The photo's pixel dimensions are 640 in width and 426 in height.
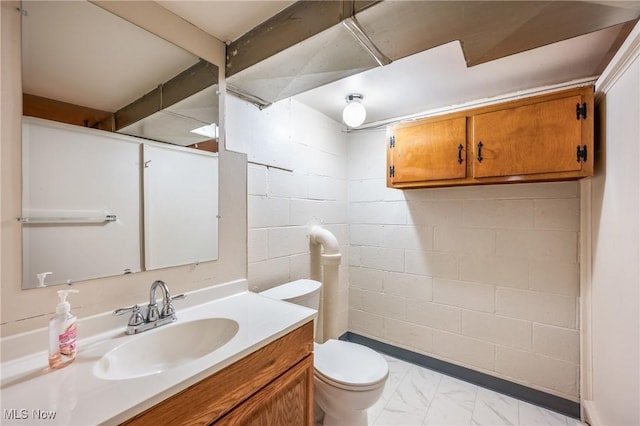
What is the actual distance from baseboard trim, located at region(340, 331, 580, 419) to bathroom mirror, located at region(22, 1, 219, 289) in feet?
6.00

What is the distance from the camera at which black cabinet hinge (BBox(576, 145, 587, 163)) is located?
1416 millimetres

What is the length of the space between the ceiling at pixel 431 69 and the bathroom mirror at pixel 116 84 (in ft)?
0.77

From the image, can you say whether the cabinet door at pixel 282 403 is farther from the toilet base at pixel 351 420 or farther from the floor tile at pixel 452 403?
the floor tile at pixel 452 403

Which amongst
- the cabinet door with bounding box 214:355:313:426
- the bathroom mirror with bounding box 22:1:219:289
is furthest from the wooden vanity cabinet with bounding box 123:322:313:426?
the bathroom mirror with bounding box 22:1:219:289

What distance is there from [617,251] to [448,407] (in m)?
1.35

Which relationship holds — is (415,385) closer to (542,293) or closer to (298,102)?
(542,293)

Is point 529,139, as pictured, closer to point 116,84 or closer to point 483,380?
point 483,380

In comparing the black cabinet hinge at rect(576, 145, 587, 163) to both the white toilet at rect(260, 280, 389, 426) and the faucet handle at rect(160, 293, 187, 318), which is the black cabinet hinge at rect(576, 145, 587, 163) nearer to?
the white toilet at rect(260, 280, 389, 426)

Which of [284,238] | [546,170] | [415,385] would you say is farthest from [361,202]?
[415,385]

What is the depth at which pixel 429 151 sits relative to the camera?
1909mm

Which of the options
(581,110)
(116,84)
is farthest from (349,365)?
(581,110)

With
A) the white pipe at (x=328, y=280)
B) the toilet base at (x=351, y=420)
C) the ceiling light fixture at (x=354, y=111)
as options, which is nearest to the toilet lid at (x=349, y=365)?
the toilet base at (x=351, y=420)

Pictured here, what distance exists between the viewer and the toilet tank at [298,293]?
61.3 inches

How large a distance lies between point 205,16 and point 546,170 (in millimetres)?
1969
